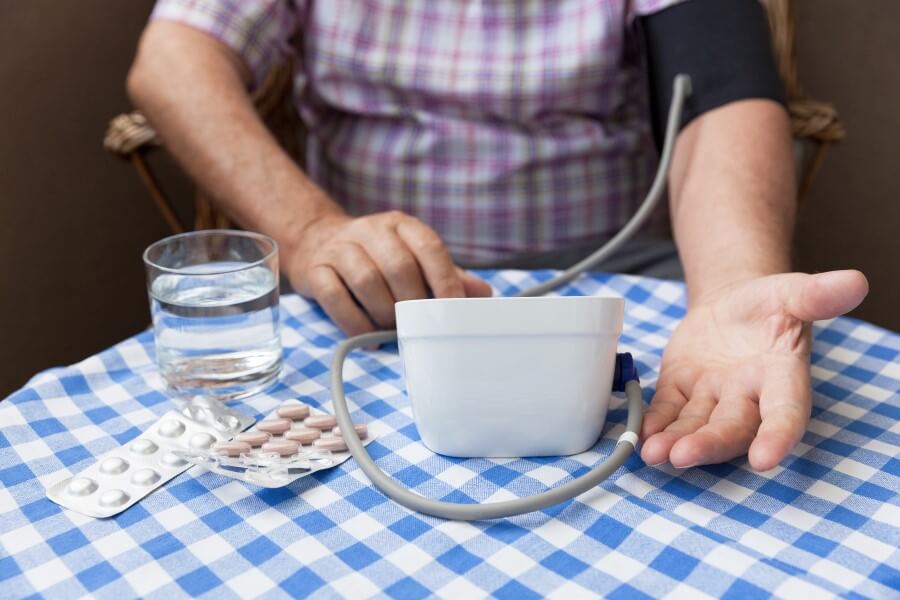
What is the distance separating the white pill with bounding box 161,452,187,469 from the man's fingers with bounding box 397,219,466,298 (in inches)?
9.6

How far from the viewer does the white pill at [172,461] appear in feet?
1.79

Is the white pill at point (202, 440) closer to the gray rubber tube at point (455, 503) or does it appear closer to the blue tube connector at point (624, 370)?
the gray rubber tube at point (455, 503)

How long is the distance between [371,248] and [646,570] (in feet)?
1.24

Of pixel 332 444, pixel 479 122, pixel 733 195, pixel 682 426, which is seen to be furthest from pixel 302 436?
pixel 479 122

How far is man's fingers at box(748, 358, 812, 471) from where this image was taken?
0.52 meters

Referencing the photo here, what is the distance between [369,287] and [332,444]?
184mm

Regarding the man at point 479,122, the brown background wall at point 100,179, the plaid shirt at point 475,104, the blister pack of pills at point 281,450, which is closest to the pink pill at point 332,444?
the blister pack of pills at point 281,450

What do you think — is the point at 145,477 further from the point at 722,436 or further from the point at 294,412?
the point at 722,436

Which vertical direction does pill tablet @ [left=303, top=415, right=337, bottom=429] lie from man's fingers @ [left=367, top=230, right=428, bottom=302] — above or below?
below

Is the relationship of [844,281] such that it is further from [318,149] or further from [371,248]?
[318,149]

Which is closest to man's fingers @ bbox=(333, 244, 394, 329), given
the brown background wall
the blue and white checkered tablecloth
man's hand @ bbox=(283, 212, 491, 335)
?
man's hand @ bbox=(283, 212, 491, 335)

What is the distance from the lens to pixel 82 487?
52cm

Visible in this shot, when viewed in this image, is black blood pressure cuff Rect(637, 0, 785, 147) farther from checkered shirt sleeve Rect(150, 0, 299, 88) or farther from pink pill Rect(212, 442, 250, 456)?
pink pill Rect(212, 442, 250, 456)

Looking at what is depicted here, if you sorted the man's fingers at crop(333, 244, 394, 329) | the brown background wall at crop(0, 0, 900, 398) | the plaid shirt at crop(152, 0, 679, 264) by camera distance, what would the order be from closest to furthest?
1. the man's fingers at crop(333, 244, 394, 329)
2. the plaid shirt at crop(152, 0, 679, 264)
3. the brown background wall at crop(0, 0, 900, 398)
